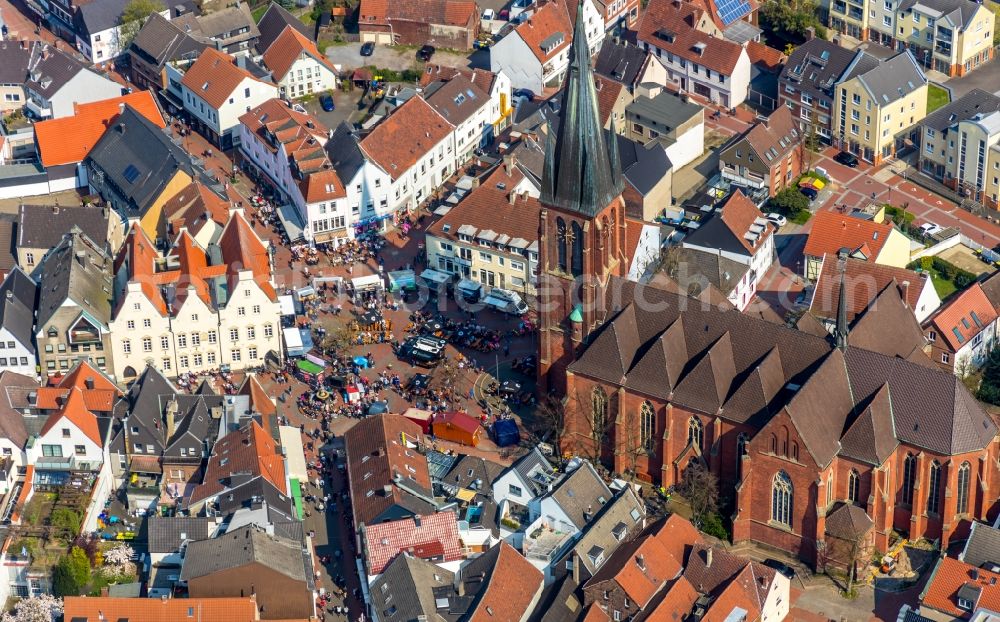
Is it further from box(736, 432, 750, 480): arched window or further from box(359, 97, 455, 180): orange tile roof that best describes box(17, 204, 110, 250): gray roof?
box(736, 432, 750, 480): arched window

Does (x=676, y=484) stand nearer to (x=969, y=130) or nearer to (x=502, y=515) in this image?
(x=502, y=515)

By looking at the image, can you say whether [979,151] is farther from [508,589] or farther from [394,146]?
[508,589]

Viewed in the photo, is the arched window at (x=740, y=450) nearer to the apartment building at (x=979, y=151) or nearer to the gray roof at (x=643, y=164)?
the gray roof at (x=643, y=164)

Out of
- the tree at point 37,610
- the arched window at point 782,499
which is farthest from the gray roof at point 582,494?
the tree at point 37,610

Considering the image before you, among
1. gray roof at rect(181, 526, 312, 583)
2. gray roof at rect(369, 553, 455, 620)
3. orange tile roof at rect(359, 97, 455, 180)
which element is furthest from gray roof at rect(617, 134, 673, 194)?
gray roof at rect(181, 526, 312, 583)

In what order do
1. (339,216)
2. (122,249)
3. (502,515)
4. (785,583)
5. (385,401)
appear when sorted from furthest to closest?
(339,216), (122,249), (385,401), (502,515), (785,583)

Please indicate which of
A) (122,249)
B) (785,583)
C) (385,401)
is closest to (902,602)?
(785,583)

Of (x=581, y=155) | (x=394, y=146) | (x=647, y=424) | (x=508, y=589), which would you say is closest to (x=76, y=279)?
(x=394, y=146)
